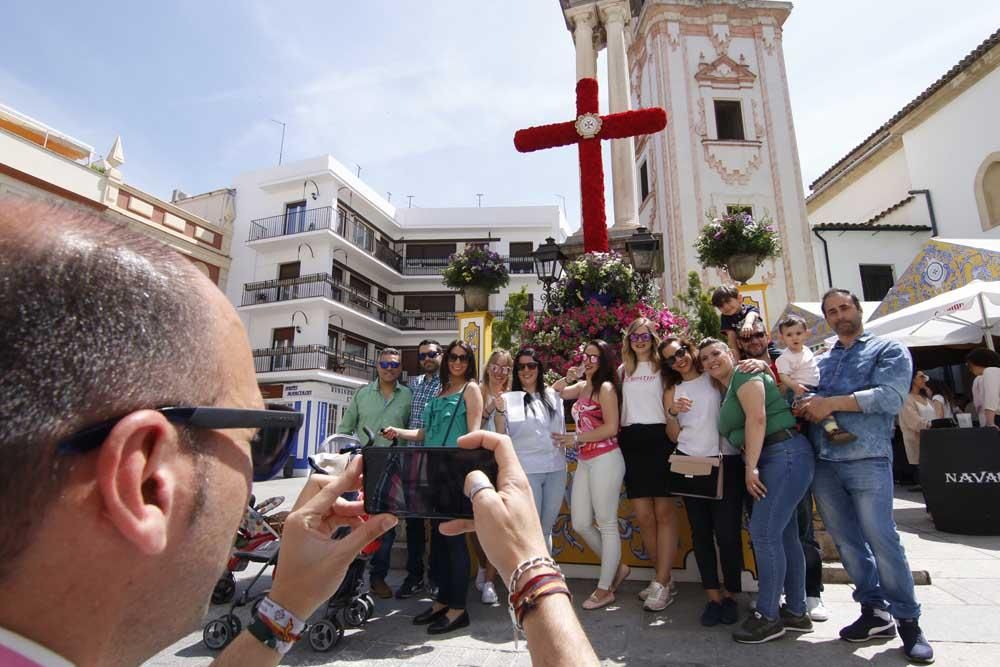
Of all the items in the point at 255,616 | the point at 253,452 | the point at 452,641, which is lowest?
the point at 452,641

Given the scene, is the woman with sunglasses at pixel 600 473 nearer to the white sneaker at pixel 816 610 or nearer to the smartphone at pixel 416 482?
the white sneaker at pixel 816 610

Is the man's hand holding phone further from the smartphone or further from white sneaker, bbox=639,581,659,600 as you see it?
white sneaker, bbox=639,581,659,600

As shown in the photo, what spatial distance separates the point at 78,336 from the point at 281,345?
2681cm

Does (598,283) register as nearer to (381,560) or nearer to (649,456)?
(649,456)

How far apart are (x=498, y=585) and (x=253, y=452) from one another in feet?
13.3

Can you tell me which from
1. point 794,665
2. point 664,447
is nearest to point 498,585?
point 664,447

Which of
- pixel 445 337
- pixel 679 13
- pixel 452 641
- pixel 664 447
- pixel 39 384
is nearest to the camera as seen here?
pixel 39 384

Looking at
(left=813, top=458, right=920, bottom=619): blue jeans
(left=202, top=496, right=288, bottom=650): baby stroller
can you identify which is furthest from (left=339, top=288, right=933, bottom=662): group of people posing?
(left=202, top=496, right=288, bottom=650): baby stroller

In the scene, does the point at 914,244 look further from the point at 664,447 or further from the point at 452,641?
the point at 452,641

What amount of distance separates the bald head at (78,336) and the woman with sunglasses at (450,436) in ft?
9.86

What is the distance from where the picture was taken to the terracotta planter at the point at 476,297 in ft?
33.2

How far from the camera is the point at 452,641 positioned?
327cm

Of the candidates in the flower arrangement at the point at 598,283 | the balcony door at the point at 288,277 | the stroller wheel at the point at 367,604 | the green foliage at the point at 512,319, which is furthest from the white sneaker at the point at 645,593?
the balcony door at the point at 288,277


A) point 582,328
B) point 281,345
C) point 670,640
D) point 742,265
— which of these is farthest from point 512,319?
point 281,345
